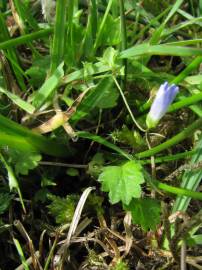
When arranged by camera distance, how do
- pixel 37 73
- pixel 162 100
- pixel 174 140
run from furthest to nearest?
pixel 37 73
pixel 174 140
pixel 162 100

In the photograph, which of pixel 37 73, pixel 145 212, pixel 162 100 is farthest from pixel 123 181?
pixel 37 73

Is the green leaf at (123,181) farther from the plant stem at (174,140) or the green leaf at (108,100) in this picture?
the green leaf at (108,100)

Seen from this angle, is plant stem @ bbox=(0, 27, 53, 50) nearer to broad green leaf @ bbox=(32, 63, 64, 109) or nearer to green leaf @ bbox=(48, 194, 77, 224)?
broad green leaf @ bbox=(32, 63, 64, 109)

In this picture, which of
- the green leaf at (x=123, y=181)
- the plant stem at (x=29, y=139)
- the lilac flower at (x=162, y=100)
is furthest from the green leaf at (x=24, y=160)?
the lilac flower at (x=162, y=100)

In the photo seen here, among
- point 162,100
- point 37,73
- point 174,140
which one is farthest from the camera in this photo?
point 37,73

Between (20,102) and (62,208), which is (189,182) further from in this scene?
(20,102)

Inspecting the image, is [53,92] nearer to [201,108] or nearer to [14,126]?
[14,126]

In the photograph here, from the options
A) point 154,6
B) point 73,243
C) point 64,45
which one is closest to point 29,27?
point 64,45
